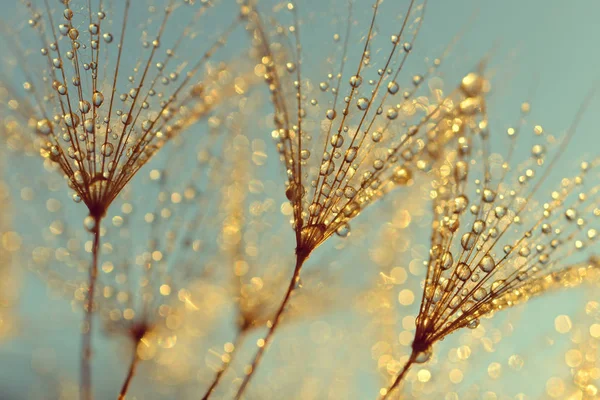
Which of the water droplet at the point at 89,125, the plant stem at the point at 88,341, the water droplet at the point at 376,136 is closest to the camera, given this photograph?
the plant stem at the point at 88,341

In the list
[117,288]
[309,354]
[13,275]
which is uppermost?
[117,288]

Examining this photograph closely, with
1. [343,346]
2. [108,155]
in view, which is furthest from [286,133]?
[343,346]

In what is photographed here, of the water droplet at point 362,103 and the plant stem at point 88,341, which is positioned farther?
the water droplet at point 362,103

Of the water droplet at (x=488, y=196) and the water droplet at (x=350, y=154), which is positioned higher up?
the water droplet at (x=488, y=196)

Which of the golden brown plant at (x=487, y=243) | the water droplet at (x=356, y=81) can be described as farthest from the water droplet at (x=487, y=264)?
the water droplet at (x=356, y=81)

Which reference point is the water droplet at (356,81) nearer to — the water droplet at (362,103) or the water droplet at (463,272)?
the water droplet at (362,103)

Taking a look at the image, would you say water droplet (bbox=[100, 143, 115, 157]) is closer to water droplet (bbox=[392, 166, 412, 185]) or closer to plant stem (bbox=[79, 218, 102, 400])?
plant stem (bbox=[79, 218, 102, 400])

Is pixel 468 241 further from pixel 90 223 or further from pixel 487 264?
pixel 90 223

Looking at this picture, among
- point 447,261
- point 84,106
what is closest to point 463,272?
point 447,261

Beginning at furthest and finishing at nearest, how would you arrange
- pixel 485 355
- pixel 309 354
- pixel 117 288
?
pixel 309 354 → pixel 485 355 → pixel 117 288

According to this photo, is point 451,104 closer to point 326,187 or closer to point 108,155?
point 326,187

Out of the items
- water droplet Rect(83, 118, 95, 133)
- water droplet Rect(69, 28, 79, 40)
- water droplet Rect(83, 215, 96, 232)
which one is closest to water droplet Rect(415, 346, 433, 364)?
water droplet Rect(83, 215, 96, 232)
